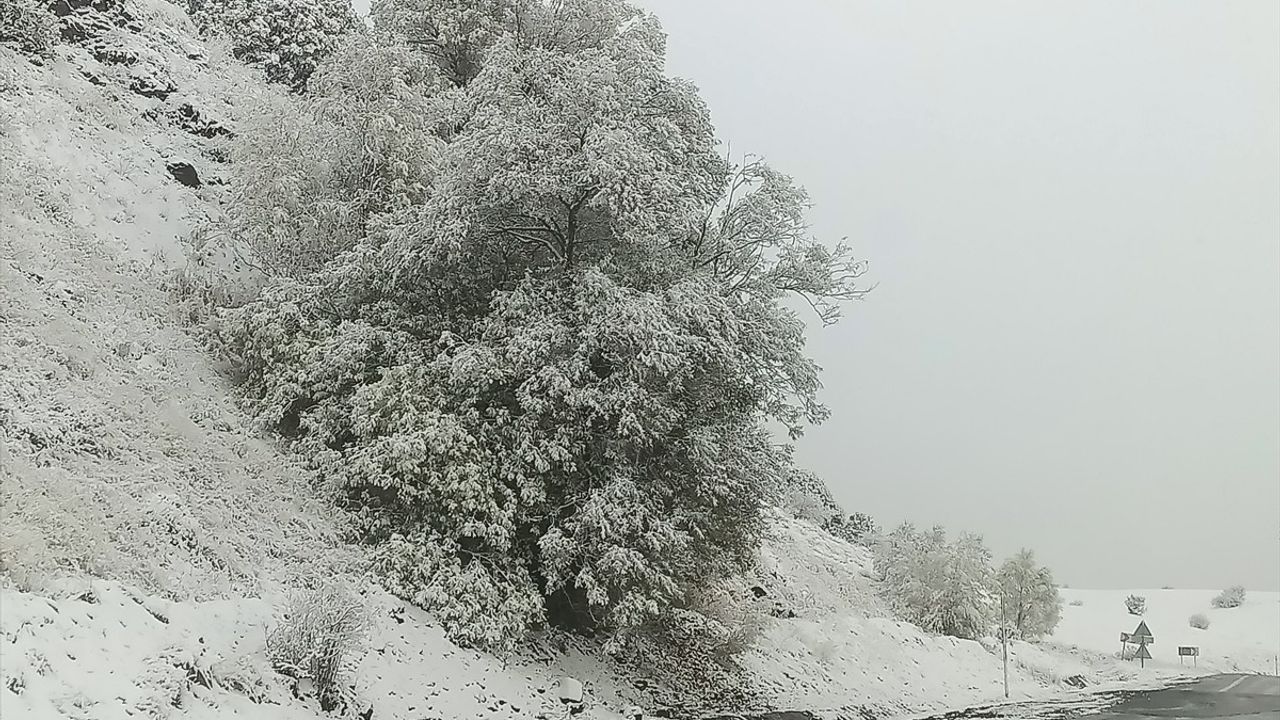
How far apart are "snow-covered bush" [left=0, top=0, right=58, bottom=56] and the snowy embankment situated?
60 centimetres

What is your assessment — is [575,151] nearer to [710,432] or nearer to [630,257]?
[630,257]

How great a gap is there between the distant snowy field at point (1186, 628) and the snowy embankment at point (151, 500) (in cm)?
2477

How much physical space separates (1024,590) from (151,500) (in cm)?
2652

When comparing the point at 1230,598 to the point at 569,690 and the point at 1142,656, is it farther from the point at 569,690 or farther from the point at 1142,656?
the point at 569,690

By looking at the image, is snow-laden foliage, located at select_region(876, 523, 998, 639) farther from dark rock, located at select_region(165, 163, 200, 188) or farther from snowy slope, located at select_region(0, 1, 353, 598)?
dark rock, located at select_region(165, 163, 200, 188)

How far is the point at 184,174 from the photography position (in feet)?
73.0

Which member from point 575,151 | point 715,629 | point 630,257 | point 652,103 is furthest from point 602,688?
point 652,103

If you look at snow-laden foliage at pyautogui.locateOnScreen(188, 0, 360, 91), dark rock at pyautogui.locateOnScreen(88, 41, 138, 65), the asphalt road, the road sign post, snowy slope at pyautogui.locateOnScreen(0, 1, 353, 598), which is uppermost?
snow-laden foliage at pyautogui.locateOnScreen(188, 0, 360, 91)

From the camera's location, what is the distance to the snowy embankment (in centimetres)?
845

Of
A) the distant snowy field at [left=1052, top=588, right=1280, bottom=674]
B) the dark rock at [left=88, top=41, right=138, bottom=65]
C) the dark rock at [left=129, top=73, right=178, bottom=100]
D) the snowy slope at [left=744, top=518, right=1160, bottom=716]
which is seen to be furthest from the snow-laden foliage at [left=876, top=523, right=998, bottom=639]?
the dark rock at [left=88, top=41, right=138, bottom=65]

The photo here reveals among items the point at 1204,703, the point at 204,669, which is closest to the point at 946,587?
the point at 1204,703

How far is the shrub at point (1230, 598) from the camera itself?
211 feet

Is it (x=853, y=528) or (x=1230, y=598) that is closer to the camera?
(x=853, y=528)

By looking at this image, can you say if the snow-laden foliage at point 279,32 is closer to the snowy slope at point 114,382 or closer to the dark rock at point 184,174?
the snowy slope at point 114,382
